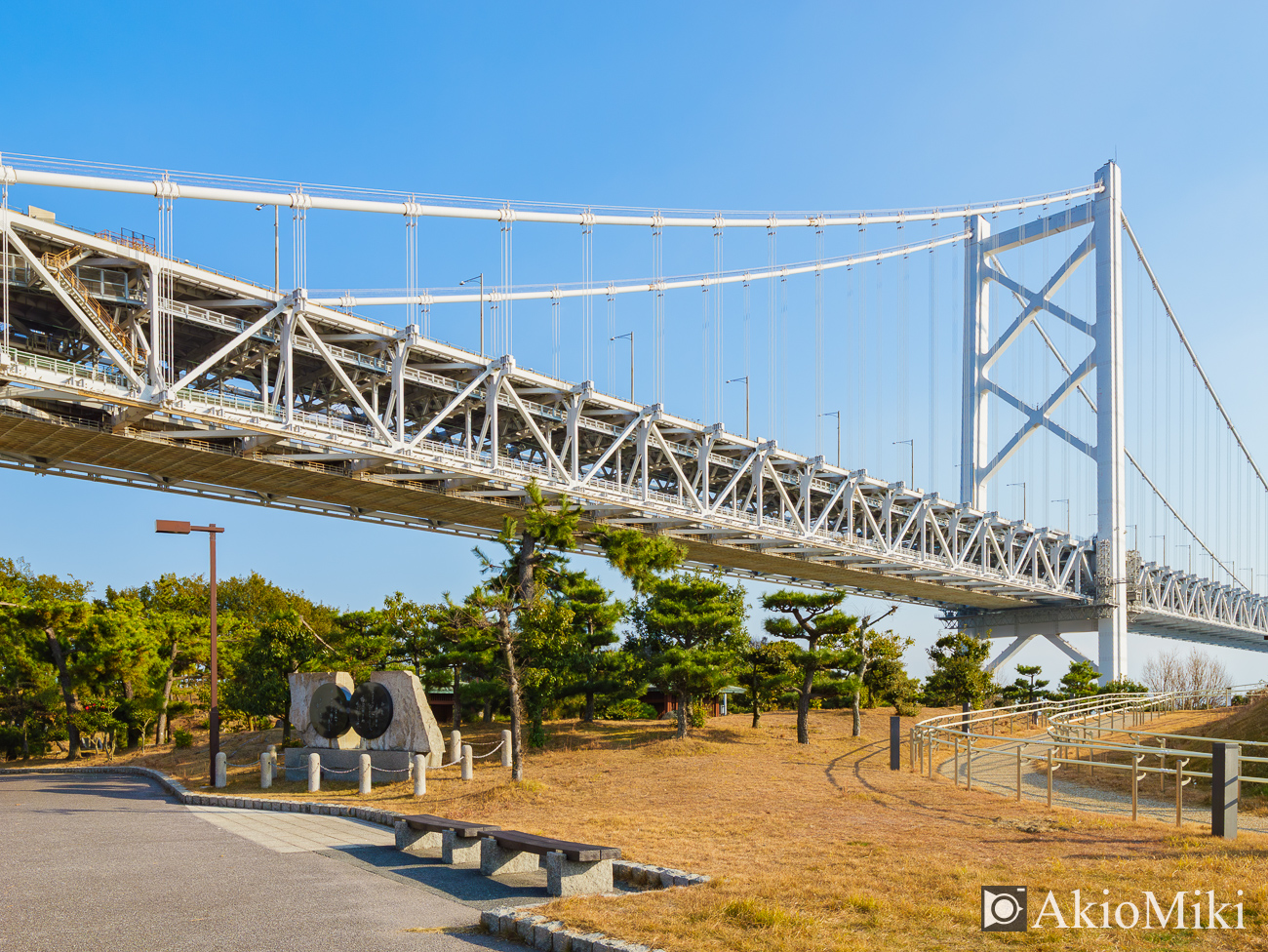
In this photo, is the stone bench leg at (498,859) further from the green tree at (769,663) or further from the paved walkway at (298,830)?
the green tree at (769,663)

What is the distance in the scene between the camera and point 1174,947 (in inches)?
278

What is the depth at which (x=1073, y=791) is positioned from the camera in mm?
18625

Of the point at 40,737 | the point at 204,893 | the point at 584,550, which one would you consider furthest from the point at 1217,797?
the point at 40,737

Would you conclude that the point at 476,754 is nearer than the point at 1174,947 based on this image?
No

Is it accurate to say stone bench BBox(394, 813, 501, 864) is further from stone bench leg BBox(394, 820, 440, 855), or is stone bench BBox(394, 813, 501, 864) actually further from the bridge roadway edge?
the bridge roadway edge

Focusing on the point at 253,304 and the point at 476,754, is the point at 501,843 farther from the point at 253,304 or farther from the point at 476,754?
the point at 253,304

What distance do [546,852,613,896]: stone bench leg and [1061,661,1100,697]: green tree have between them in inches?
1707

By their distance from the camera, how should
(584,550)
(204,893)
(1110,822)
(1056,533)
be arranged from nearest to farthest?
(204,893), (1110,822), (584,550), (1056,533)

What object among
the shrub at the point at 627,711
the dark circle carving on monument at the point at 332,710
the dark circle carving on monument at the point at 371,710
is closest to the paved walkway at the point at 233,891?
the dark circle carving on monument at the point at 371,710

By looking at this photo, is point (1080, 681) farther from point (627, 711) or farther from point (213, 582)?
point (213, 582)

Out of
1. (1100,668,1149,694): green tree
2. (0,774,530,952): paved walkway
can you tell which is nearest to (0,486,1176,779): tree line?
(0,774,530,952): paved walkway

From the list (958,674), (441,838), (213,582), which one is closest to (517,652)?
(213,582)

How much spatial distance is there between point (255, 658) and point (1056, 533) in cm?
5056

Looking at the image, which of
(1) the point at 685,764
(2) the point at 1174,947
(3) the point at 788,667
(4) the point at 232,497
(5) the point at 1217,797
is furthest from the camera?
(4) the point at 232,497
